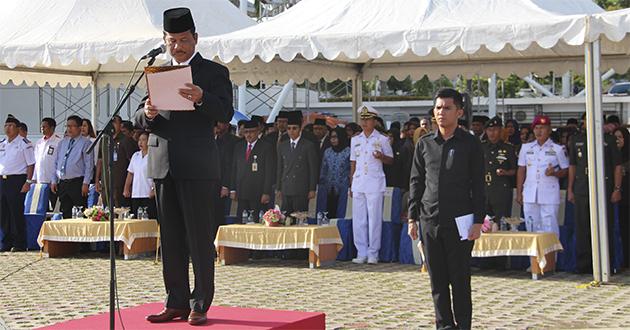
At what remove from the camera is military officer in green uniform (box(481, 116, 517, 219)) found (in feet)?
39.9

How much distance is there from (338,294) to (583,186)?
10.3ft

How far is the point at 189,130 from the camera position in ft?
19.5

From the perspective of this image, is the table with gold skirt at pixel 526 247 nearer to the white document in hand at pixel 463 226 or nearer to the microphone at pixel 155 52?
the white document in hand at pixel 463 226

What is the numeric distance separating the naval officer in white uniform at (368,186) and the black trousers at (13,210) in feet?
16.0

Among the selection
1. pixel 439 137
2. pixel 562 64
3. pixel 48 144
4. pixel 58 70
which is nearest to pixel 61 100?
pixel 58 70

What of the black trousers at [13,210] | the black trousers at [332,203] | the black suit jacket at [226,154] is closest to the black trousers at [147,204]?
the black suit jacket at [226,154]

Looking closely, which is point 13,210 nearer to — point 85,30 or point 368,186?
point 85,30

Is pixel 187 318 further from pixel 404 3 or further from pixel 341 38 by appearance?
pixel 404 3

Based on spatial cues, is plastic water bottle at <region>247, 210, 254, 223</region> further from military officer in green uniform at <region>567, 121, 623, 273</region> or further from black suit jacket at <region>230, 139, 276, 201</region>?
military officer in green uniform at <region>567, 121, 623, 273</region>

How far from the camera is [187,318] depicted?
6.15m

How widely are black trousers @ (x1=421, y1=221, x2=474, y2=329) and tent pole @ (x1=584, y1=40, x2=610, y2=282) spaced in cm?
401

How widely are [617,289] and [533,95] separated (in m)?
24.6

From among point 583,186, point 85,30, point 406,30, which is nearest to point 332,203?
point 406,30

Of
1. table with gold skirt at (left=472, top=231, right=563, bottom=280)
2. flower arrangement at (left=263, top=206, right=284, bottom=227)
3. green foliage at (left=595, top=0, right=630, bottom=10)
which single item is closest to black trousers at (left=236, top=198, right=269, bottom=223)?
flower arrangement at (left=263, top=206, right=284, bottom=227)
